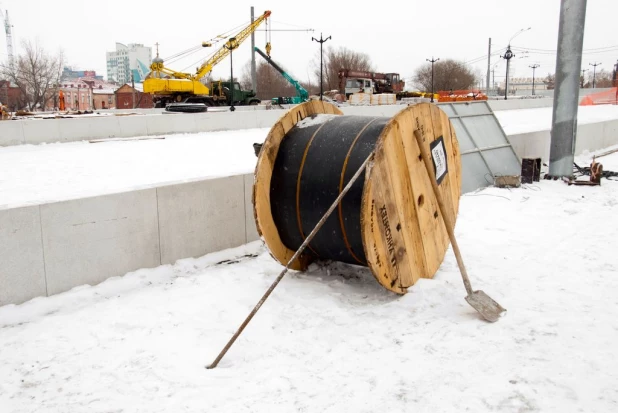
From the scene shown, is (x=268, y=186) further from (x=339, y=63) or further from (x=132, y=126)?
(x=339, y=63)

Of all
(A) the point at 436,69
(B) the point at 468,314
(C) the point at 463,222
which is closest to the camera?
(B) the point at 468,314

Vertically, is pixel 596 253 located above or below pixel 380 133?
below

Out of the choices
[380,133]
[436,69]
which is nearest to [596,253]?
[380,133]

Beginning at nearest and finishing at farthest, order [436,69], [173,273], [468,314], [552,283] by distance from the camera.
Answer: [468,314], [552,283], [173,273], [436,69]

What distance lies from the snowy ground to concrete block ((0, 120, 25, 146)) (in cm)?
1396

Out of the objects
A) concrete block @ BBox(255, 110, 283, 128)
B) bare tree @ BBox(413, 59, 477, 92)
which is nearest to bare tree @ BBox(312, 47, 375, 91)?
bare tree @ BBox(413, 59, 477, 92)

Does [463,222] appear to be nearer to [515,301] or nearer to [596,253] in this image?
[596,253]

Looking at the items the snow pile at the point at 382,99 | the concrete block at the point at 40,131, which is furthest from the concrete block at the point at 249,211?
the snow pile at the point at 382,99

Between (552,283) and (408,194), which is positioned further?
(552,283)

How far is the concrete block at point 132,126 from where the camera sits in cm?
2038

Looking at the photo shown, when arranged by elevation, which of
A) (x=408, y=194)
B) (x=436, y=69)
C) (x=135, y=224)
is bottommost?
(x=135, y=224)

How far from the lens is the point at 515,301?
5004mm

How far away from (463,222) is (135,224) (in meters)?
4.72

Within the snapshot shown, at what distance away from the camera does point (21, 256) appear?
4.93 metres
